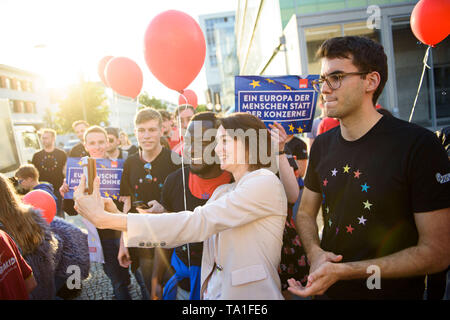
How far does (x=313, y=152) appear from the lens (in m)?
1.95

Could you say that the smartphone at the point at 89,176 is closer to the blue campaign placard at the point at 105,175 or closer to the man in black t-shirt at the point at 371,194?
the man in black t-shirt at the point at 371,194

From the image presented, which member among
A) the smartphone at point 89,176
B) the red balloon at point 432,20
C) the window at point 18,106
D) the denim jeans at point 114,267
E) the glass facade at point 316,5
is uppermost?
the window at point 18,106

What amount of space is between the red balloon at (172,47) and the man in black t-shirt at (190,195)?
85cm

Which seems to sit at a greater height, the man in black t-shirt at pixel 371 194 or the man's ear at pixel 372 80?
the man's ear at pixel 372 80

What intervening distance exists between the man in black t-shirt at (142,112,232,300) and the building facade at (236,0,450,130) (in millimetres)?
6754

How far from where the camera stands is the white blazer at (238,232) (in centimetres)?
143

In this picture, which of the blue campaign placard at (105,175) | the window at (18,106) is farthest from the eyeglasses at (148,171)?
the window at (18,106)

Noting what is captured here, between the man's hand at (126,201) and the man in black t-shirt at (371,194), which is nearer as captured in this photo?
the man in black t-shirt at (371,194)

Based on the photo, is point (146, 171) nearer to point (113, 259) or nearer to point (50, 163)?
point (113, 259)

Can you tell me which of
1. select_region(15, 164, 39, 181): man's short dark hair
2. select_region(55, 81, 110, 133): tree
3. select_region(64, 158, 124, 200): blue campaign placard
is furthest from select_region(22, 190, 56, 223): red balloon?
select_region(55, 81, 110, 133): tree

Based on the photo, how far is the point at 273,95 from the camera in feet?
8.61

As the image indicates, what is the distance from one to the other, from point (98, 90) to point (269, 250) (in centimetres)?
3746

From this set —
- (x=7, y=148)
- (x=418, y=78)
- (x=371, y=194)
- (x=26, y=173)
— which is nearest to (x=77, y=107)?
(x=7, y=148)

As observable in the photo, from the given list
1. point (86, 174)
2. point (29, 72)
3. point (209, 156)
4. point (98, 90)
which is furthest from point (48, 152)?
point (29, 72)
